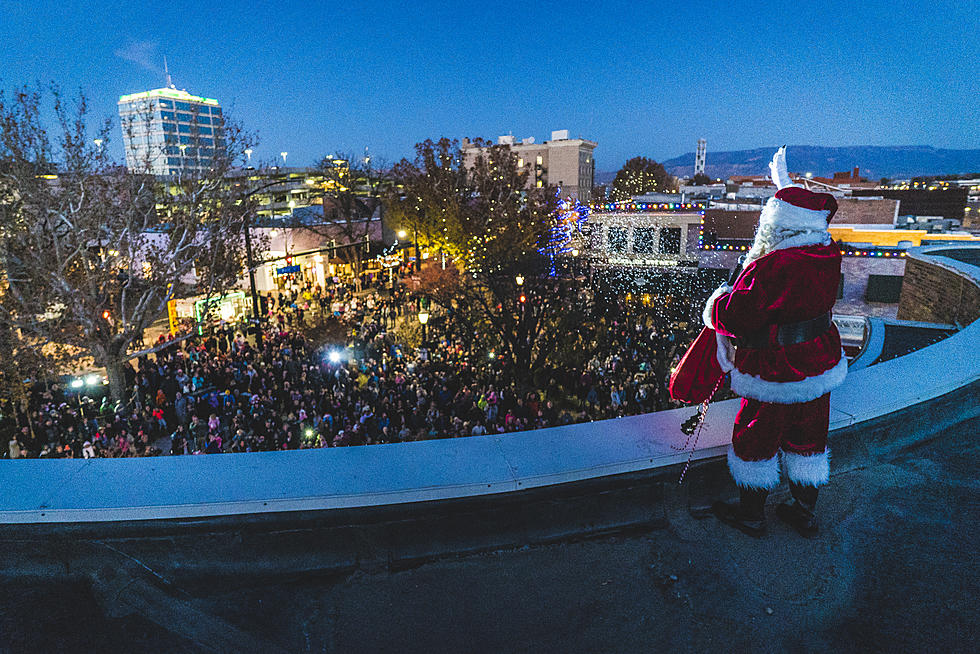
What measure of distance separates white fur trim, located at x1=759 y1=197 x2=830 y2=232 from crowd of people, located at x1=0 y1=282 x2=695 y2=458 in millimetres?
→ 6748

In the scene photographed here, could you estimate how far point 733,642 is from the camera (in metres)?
1.97

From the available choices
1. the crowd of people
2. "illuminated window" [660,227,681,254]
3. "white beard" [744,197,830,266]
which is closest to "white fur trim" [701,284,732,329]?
"white beard" [744,197,830,266]

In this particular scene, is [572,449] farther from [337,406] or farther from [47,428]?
[47,428]

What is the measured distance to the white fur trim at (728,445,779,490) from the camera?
2604mm

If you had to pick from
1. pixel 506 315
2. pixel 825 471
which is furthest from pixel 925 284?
pixel 825 471

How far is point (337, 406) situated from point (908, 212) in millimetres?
56377

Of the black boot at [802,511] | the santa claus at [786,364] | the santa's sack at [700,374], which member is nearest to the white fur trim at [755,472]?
the santa claus at [786,364]

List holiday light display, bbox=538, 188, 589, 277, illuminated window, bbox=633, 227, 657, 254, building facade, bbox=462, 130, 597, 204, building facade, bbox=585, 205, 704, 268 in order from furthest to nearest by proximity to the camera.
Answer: building facade, bbox=462, 130, 597, 204 → holiday light display, bbox=538, 188, 589, 277 → illuminated window, bbox=633, 227, 657, 254 → building facade, bbox=585, 205, 704, 268

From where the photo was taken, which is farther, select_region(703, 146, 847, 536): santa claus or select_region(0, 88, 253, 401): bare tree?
select_region(0, 88, 253, 401): bare tree

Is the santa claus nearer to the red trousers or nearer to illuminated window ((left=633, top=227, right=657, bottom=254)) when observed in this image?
the red trousers

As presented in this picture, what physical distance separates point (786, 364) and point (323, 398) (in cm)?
1029

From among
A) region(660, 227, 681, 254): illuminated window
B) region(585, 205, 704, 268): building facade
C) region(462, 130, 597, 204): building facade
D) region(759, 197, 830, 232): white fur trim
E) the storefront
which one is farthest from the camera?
region(462, 130, 597, 204): building facade

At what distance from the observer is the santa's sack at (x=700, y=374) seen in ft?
9.81

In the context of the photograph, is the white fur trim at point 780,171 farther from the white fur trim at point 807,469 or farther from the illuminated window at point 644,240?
the illuminated window at point 644,240
